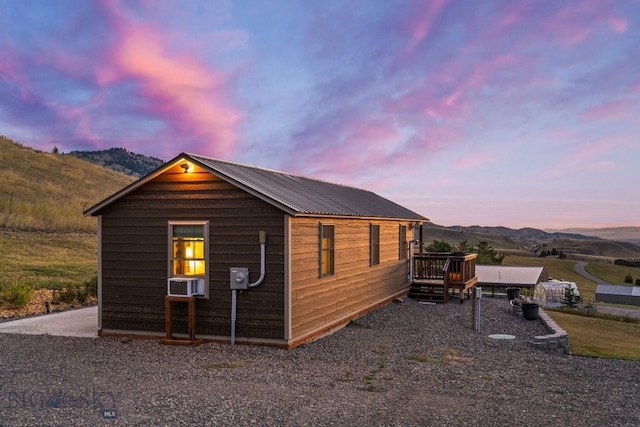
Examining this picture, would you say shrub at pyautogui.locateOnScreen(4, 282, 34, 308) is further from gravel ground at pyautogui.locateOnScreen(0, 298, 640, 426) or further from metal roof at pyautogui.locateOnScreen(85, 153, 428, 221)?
metal roof at pyautogui.locateOnScreen(85, 153, 428, 221)

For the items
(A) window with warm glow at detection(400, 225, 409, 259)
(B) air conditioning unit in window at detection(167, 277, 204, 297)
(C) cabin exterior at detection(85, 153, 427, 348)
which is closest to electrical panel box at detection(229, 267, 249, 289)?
(C) cabin exterior at detection(85, 153, 427, 348)

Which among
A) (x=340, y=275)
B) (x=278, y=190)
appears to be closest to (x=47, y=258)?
(x=278, y=190)

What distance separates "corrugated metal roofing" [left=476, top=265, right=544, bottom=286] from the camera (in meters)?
33.1

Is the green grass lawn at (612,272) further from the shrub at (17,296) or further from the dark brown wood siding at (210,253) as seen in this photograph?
the shrub at (17,296)

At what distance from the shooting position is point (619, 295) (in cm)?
5328

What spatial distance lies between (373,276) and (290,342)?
5970 millimetres

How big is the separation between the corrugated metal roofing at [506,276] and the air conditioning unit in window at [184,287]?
24638mm

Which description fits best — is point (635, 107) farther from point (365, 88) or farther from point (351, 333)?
point (351, 333)

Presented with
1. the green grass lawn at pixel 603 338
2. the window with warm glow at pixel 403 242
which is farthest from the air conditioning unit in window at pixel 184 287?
the window with warm glow at pixel 403 242

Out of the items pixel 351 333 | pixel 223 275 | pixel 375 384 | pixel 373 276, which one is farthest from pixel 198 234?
pixel 373 276

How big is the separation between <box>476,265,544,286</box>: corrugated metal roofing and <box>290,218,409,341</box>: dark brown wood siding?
16180mm

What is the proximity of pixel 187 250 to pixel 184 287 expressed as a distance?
1078mm

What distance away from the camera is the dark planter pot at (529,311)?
15750 millimetres

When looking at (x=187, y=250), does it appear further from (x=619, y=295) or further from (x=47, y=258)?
(x=619, y=295)
